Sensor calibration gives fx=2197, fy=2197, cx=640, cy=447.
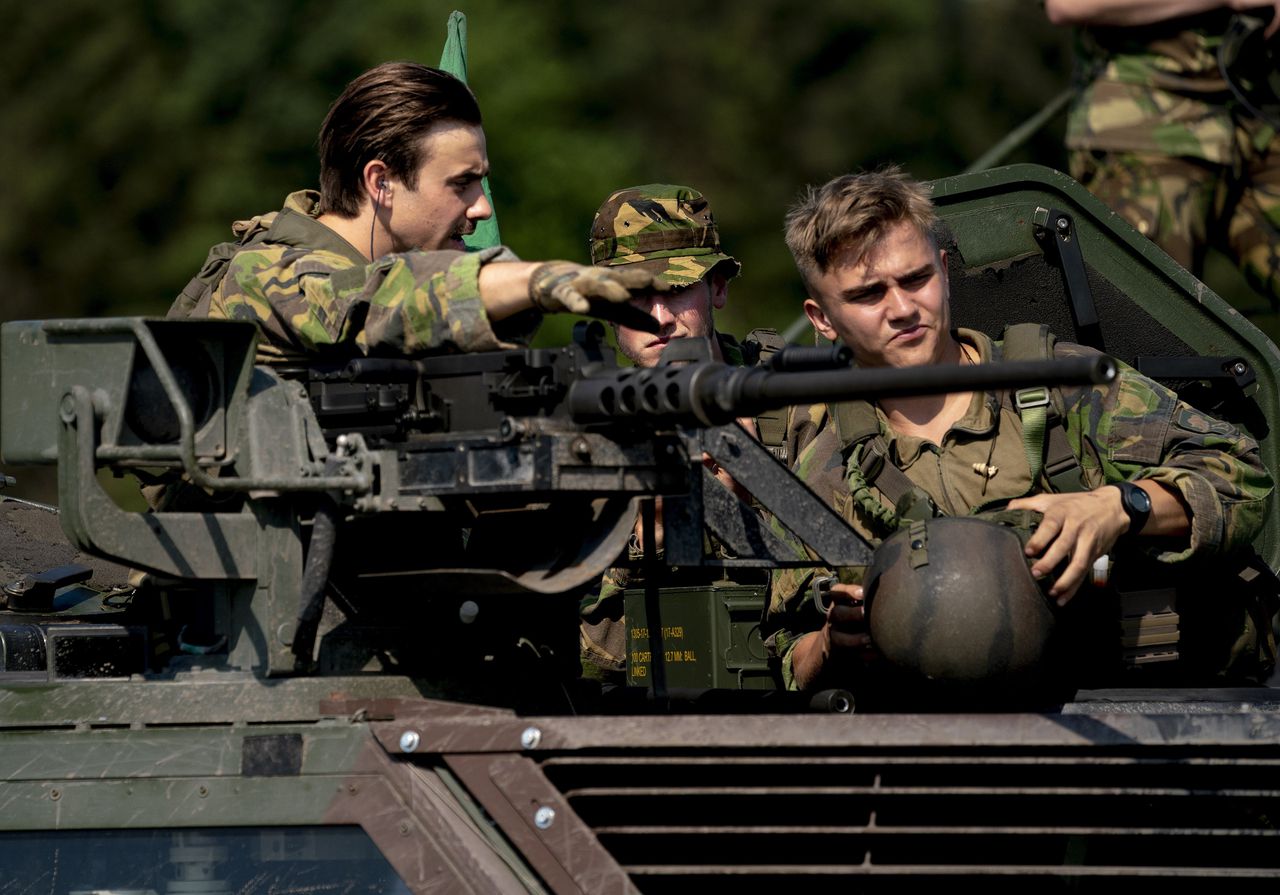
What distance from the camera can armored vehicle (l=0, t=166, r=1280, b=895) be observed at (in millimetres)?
3787

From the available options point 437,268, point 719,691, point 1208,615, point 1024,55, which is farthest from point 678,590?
point 1024,55

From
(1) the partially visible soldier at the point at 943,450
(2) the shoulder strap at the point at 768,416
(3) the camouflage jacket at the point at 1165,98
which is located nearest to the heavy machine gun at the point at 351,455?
(1) the partially visible soldier at the point at 943,450

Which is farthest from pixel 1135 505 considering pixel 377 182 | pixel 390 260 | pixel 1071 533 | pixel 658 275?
pixel 658 275

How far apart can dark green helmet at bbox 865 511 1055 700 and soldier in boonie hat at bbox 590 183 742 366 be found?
6.52 ft

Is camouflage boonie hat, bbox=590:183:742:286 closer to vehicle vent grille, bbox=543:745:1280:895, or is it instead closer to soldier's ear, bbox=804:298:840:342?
soldier's ear, bbox=804:298:840:342

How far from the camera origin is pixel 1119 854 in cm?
386

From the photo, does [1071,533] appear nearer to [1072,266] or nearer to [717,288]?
[1072,266]

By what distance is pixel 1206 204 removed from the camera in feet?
22.7

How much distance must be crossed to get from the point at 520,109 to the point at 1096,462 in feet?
23.7

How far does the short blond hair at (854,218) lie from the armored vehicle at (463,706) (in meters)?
0.87

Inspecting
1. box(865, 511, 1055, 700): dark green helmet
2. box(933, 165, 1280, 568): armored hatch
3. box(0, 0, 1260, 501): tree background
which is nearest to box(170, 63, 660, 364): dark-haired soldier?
box(865, 511, 1055, 700): dark green helmet

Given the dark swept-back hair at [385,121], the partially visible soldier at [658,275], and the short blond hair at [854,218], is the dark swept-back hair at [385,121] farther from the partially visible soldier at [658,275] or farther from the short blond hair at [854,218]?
the partially visible soldier at [658,275]

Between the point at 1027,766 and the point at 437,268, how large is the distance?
141 cm

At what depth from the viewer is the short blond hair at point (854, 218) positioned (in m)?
4.98
